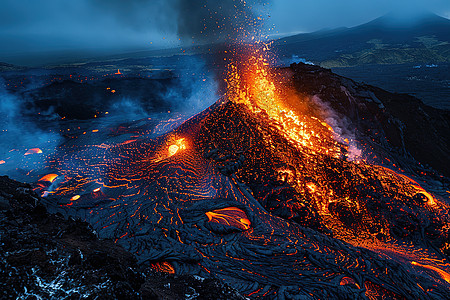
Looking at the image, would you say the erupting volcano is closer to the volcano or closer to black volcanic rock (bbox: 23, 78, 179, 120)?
the volcano

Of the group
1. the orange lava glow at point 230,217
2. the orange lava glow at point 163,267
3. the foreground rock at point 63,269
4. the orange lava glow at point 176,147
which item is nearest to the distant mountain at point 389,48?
the orange lava glow at point 176,147

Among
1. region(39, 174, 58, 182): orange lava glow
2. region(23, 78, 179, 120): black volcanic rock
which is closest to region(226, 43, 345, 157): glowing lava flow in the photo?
region(39, 174, 58, 182): orange lava glow

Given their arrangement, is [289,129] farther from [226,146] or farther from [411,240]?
[411,240]

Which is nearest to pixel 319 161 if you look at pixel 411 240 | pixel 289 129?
pixel 289 129

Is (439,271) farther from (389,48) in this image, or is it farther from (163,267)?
(389,48)

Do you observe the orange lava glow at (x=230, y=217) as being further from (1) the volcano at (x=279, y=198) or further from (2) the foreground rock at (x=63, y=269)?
(2) the foreground rock at (x=63, y=269)

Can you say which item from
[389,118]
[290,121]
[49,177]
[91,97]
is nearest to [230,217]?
[290,121]
